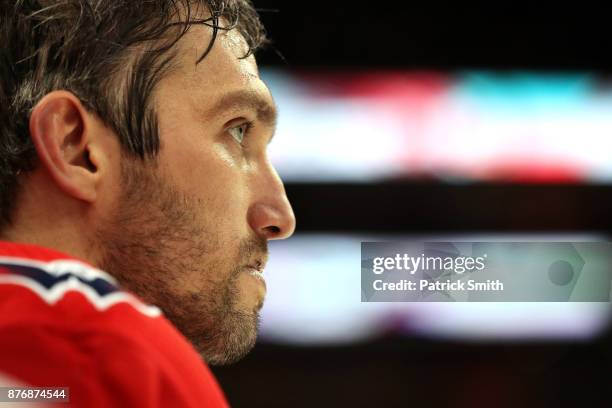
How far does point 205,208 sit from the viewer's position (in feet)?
2.71

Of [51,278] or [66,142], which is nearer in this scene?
[51,278]

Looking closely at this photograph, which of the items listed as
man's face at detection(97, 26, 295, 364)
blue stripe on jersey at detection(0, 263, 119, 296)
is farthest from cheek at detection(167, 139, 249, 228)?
blue stripe on jersey at detection(0, 263, 119, 296)

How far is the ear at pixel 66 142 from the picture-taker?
74 centimetres

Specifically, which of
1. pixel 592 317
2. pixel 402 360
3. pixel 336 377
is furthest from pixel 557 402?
pixel 336 377

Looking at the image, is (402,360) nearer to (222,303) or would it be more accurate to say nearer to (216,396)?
(222,303)

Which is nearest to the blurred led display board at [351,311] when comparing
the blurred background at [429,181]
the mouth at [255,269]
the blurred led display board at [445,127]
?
the blurred background at [429,181]

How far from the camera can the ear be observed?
736mm

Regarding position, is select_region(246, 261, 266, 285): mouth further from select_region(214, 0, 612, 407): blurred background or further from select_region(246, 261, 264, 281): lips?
select_region(214, 0, 612, 407): blurred background

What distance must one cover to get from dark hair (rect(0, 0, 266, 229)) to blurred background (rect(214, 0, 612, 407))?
151cm

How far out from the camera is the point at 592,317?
7.85ft

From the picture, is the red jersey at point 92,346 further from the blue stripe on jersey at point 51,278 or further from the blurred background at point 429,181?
the blurred background at point 429,181

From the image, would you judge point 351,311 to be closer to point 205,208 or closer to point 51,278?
point 205,208

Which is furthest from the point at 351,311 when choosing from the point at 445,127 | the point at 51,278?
the point at 51,278

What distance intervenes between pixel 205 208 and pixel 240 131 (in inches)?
3.8
